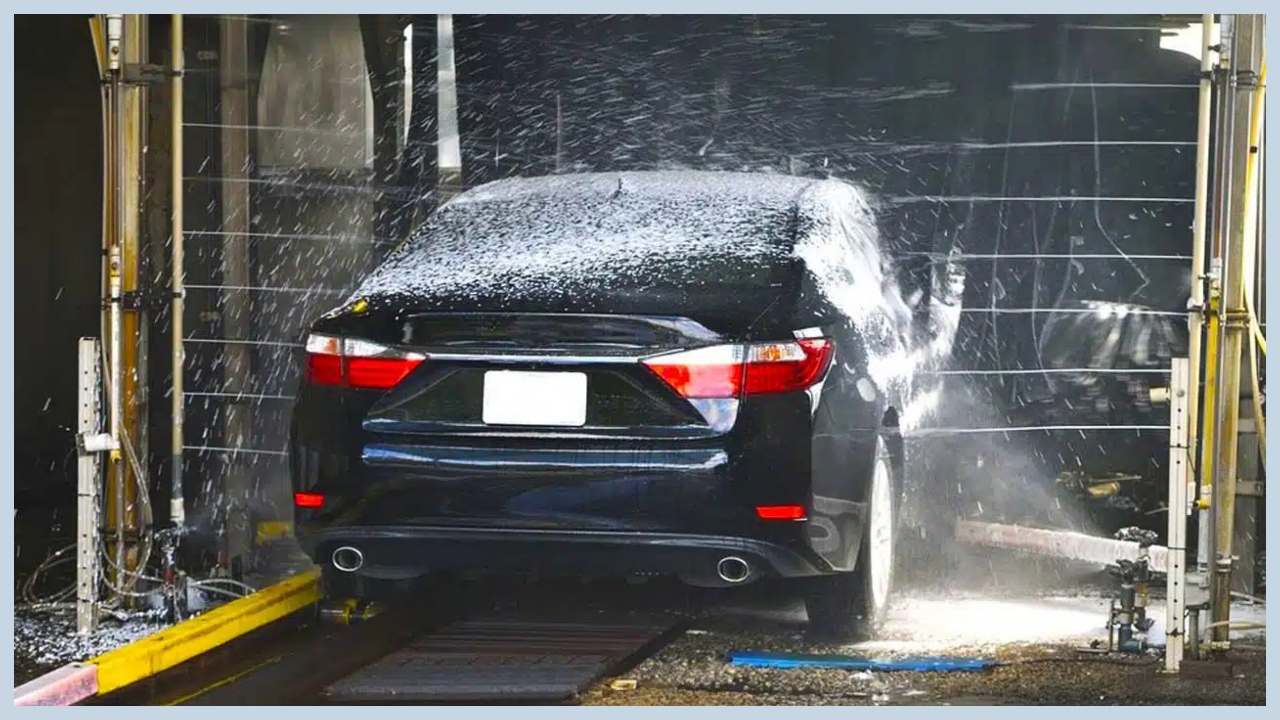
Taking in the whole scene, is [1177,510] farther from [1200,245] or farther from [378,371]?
[378,371]

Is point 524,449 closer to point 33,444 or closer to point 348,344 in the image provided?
point 348,344

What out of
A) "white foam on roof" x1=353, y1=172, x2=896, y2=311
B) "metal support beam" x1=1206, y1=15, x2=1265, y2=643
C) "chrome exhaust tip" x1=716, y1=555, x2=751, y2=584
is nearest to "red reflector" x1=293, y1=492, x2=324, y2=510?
"white foam on roof" x1=353, y1=172, x2=896, y2=311

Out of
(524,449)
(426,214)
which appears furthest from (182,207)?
(524,449)

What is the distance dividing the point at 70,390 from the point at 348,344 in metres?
2.63

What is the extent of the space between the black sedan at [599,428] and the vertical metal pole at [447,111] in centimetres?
87

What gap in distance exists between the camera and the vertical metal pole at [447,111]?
25.3 ft

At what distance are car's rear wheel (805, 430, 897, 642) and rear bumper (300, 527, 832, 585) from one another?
32cm

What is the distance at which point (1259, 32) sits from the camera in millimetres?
6684

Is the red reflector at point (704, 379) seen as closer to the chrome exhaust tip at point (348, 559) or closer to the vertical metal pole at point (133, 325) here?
the chrome exhaust tip at point (348, 559)

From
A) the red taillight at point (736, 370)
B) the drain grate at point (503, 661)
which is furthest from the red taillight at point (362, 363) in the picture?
the drain grate at point (503, 661)

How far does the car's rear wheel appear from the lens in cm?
686

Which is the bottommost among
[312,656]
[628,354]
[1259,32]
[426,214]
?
[312,656]

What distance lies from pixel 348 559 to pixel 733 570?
1186 millimetres

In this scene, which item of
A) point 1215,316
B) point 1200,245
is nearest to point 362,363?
point 1215,316
